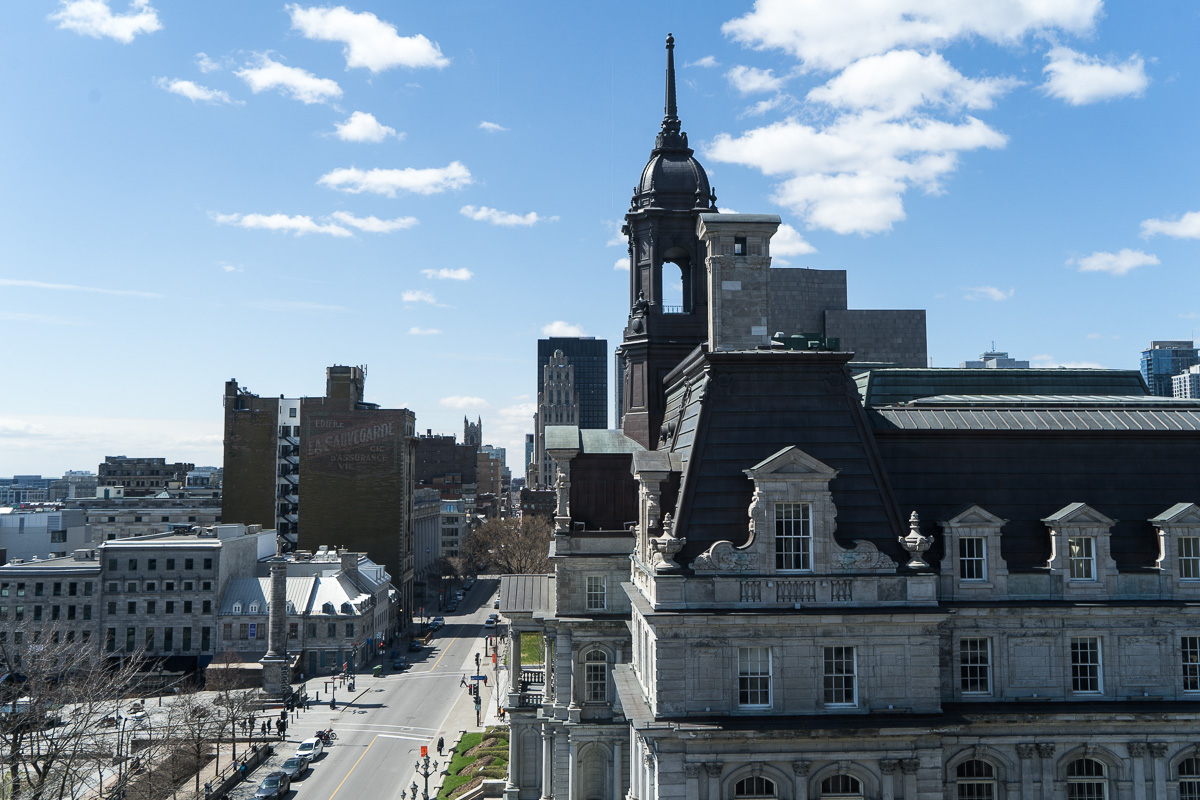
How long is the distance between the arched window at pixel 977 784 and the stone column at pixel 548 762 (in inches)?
822

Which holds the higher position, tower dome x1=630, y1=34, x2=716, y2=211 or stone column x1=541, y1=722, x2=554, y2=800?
tower dome x1=630, y1=34, x2=716, y2=211

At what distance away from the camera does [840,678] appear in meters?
27.1

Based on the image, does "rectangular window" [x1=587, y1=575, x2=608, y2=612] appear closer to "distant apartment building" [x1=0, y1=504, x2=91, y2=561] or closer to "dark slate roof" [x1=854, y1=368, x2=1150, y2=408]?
"dark slate roof" [x1=854, y1=368, x2=1150, y2=408]

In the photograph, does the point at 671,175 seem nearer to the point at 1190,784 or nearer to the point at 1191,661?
the point at 1191,661

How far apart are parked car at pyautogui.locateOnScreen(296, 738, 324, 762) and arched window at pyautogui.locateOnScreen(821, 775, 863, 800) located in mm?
48960

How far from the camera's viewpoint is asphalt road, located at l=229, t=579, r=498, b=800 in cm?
5928

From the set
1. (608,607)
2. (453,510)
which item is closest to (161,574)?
(608,607)

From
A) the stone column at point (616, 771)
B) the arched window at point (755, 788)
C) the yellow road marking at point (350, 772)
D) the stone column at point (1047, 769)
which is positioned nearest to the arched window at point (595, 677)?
the stone column at point (616, 771)

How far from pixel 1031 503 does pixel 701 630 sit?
12.7 metres

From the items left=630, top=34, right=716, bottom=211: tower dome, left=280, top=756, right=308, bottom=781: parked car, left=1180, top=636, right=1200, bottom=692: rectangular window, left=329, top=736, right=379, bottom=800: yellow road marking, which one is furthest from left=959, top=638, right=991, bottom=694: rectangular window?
left=280, top=756, right=308, bottom=781: parked car

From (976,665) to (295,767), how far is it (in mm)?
49093

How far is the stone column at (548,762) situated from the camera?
44.2 metres

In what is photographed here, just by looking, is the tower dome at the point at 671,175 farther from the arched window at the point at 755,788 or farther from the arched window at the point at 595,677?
the arched window at the point at 755,788

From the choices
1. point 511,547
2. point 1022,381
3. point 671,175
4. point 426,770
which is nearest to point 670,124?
point 671,175
